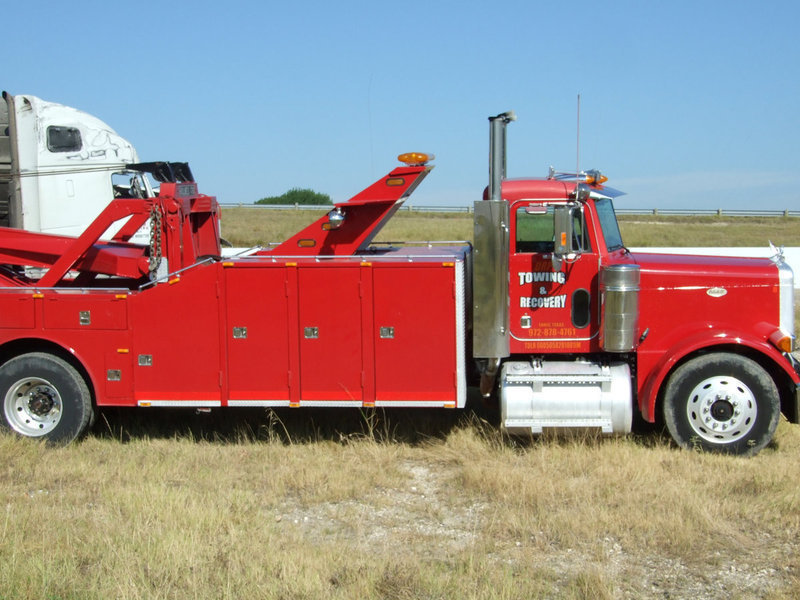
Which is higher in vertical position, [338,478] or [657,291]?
[657,291]

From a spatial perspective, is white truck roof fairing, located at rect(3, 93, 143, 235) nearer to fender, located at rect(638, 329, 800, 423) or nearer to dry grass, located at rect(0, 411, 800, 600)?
dry grass, located at rect(0, 411, 800, 600)

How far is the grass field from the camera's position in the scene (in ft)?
17.8

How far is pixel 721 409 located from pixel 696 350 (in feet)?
1.88

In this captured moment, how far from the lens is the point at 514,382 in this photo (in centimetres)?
809

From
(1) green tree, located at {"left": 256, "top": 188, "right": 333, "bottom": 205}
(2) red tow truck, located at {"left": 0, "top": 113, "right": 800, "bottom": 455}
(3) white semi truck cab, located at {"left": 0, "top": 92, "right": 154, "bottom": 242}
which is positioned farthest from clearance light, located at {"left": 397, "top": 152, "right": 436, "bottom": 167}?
(1) green tree, located at {"left": 256, "top": 188, "right": 333, "bottom": 205}

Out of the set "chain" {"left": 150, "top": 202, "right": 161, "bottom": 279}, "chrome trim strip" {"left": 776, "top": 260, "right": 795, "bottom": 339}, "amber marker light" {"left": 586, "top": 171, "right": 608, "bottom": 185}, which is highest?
"amber marker light" {"left": 586, "top": 171, "right": 608, "bottom": 185}

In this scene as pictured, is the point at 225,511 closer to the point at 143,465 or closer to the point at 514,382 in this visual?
the point at 143,465

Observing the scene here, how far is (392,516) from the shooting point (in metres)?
6.86

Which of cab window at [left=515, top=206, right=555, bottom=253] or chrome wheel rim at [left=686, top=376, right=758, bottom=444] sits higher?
cab window at [left=515, top=206, right=555, bottom=253]

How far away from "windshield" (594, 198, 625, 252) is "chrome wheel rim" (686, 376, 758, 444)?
158 centimetres

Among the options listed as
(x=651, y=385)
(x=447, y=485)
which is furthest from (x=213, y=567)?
(x=651, y=385)

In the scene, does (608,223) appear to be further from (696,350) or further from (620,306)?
(696,350)

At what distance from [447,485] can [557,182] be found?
3.03m

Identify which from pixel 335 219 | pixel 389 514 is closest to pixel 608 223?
pixel 335 219
